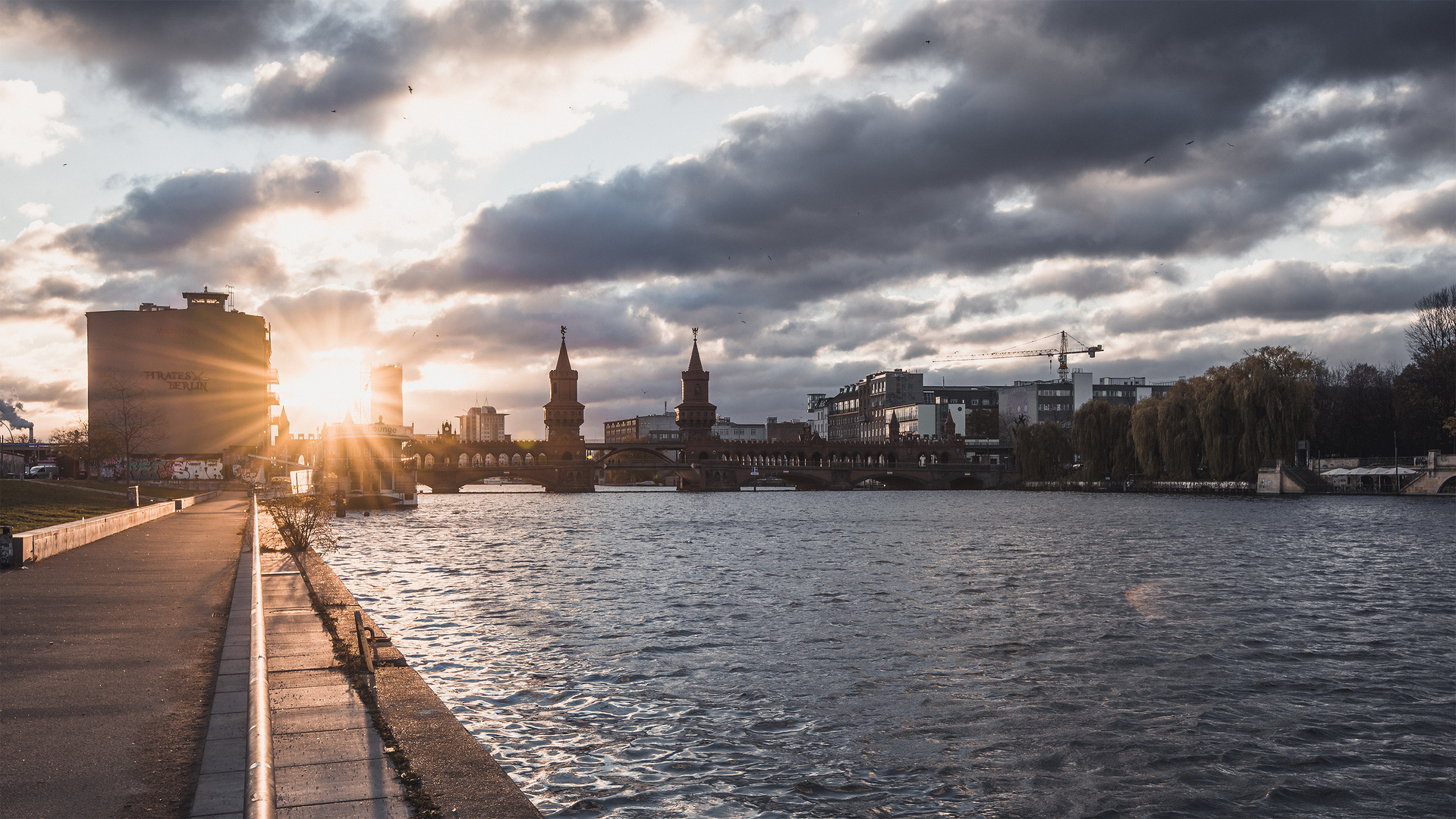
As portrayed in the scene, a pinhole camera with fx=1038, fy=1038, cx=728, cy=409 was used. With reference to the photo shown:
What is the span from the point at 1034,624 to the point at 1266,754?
1061 centimetres

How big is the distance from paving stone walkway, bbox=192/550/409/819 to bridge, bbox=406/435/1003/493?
429 ft

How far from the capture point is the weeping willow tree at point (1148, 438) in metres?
99.8

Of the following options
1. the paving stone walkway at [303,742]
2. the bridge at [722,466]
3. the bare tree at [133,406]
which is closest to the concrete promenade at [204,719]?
the paving stone walkway at [303,742]

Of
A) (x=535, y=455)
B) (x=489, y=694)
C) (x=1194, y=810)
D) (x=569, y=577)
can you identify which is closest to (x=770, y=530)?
(x=569, y=577)

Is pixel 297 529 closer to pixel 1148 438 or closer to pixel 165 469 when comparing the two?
pixel 1148 438

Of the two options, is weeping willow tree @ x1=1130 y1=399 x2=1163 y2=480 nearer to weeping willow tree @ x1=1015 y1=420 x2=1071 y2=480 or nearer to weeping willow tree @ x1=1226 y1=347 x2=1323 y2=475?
weeping willow tree @ x1=1226 y1=347 x2=1323 y2=475

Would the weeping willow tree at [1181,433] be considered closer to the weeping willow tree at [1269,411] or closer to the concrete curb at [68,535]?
the weeping willow tree at [1269,411]

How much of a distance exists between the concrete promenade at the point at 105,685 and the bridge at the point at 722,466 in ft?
403

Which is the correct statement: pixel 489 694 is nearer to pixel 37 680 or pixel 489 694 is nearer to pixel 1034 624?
pixel 37 680

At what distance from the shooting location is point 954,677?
18.0 meters

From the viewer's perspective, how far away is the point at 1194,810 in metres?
11.4

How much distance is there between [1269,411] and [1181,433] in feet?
31.5

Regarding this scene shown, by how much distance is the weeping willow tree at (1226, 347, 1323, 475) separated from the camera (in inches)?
3388

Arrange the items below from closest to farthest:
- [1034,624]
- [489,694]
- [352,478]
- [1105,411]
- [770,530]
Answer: [489,694] → [1034,624] → [770,530] → [352,478] → [1105,411]
